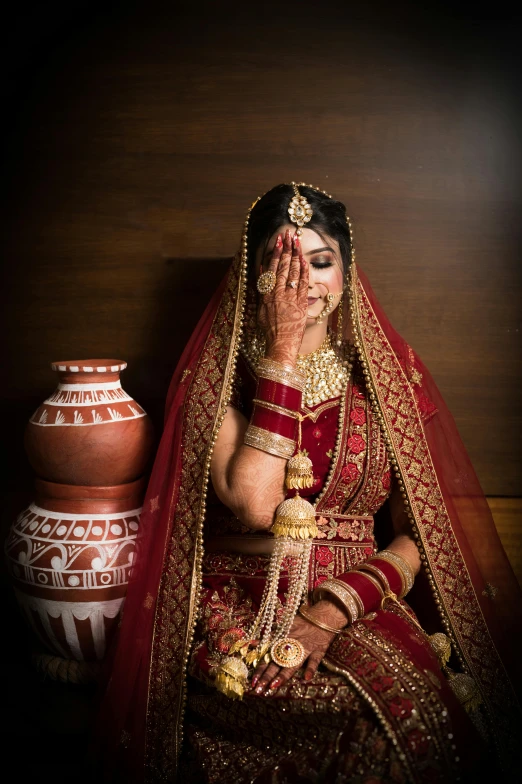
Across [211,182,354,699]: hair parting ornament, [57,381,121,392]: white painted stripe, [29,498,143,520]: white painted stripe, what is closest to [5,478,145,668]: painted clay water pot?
[29,498,143,520]: white painted stripe

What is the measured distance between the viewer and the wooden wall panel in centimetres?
211

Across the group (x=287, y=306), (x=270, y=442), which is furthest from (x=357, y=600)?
(x=287, y=306)

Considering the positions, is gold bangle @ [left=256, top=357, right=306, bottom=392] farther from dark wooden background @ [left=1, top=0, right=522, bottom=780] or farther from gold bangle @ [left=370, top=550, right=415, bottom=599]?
dark wooden background @ [left=1, top=0, right=522, bottom=780]

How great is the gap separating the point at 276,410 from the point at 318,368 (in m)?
0.28

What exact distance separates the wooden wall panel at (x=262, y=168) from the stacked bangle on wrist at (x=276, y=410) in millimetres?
761

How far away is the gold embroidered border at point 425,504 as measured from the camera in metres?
1.63

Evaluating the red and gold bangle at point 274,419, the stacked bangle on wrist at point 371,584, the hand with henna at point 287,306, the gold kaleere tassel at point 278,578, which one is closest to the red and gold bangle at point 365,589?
the stacked bangle on wrist at point 371,584

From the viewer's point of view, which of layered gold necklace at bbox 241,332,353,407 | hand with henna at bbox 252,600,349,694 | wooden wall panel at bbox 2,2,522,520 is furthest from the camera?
wooden wall panel at bbox 2,2,522,520

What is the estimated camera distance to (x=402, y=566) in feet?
5.32

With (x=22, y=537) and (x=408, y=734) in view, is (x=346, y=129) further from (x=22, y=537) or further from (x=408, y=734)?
(x=408, y=734)

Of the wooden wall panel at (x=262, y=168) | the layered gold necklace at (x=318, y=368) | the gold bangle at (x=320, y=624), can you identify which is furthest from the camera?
the wooden wall panel at (x=262, y=168)

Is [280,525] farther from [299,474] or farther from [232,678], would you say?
[232,678]

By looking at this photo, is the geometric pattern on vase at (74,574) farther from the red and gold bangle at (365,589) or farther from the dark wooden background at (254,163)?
the red and gold bangle at (365,589)

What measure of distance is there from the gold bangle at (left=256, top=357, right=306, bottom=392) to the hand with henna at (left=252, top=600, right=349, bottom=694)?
0.52 metres
